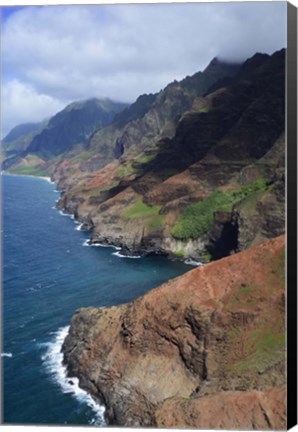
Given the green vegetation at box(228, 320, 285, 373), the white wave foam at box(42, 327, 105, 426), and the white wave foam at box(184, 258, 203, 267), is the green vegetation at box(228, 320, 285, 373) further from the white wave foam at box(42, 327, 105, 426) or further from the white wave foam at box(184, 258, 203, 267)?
the white wave foam at box(184, 258, 203, 267)

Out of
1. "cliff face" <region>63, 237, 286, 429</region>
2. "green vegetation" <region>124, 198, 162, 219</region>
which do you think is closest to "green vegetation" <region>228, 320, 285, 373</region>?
"cliff face" <region>63, 237, 286, 429</region>

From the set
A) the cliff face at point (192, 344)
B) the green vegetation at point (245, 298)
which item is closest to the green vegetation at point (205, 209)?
the cliff face at point (192, 344)

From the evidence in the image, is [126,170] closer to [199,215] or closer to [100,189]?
[100,189]

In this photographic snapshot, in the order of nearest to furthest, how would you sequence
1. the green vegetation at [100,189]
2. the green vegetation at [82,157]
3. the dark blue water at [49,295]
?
the dark blue water at [49,295] → the green vegetation at [100,189] → the green vegetation at [82,157]

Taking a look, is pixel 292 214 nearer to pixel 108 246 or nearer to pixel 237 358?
pixel 237 358

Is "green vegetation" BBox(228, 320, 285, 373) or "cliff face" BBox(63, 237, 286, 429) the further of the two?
"cliff face" BBox(63, 237, 286, 429)

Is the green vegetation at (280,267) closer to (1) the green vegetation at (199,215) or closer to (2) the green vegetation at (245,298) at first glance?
(2) the green vegetation at (245,298)
